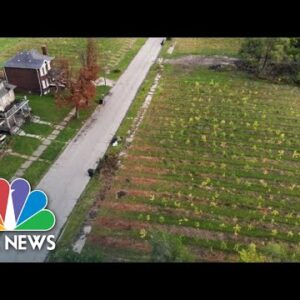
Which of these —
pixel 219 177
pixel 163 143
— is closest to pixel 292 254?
pixel 219 177

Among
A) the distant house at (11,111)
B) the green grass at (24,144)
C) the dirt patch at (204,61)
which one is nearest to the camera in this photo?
the green grass at (24,144)

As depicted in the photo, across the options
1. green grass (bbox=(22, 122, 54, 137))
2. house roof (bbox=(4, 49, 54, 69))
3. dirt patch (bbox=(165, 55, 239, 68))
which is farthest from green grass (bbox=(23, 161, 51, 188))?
dirt patch (bbox=(165, 55, 239, 68))

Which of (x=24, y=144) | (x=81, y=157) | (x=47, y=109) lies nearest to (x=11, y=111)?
(x=24, y=144)

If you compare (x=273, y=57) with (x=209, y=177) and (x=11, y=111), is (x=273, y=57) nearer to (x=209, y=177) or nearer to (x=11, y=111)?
(x=209, y=177)

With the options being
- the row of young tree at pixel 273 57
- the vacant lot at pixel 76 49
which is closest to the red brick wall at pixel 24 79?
the vacant lot at pixel 76 49

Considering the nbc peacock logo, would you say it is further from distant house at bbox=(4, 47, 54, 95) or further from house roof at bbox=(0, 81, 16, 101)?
distant house at bbox=(4, 47, 54, 95)

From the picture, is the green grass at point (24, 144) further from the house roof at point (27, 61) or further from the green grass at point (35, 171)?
the house roof at point (27, 61)

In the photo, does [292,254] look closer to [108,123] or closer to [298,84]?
[108,123]
